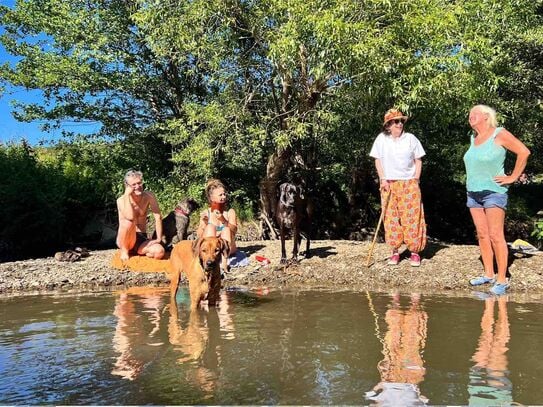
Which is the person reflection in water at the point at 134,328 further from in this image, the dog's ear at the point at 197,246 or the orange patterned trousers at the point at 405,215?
the orange patterned trousers at the point at 405,215

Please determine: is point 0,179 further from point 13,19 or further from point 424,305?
point 424,305

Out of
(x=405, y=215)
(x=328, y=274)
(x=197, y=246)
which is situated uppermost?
(x=405, y=215)

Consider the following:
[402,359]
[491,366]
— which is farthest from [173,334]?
[491,366]

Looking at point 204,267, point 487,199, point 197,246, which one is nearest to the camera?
point 204,267

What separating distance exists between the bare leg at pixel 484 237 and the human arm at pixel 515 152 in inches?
20.9

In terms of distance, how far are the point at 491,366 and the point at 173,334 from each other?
8.99ft

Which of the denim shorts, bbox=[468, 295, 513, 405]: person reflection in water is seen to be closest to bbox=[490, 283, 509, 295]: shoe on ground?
the denim shorts

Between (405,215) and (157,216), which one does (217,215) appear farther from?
(405,215)

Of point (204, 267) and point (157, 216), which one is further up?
point (157, 216)

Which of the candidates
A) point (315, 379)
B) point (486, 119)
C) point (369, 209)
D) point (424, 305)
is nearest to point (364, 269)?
point (424, 305)

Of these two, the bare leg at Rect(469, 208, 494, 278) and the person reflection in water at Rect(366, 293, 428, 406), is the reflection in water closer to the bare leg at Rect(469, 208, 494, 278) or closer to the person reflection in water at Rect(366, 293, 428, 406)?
the person reflection in water at Rect(366, 293, 428, 406)

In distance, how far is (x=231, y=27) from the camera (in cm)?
1033

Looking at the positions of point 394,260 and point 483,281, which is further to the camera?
point 394,260

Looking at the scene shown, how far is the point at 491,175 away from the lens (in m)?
7.24
